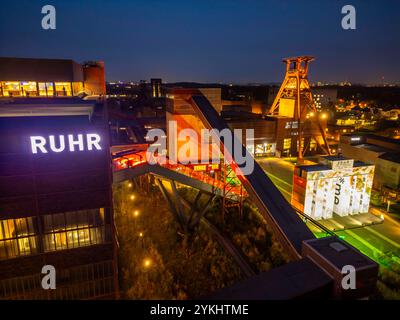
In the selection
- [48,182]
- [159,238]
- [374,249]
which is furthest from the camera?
[159,238]

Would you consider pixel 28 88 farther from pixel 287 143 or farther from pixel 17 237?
pixel 287 143

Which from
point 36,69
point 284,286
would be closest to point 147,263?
point 284,286

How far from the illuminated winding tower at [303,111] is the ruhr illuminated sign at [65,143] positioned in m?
33.5

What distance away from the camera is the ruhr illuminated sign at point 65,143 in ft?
41.3

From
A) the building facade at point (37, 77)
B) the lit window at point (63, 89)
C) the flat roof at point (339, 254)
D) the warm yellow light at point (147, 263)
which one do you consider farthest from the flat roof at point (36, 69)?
the flat roof at point (339, 254)

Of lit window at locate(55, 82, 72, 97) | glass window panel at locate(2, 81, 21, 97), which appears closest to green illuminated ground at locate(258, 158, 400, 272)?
lit window at locate(55, 82, 72, 97)

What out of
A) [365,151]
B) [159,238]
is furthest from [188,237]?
[365,151]

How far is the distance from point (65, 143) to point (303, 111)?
123 ft

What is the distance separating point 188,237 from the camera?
74.2 feet

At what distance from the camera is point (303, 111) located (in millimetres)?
42500

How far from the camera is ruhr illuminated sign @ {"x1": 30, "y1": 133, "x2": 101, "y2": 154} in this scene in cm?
1260

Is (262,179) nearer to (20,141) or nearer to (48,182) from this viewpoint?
(48,182)

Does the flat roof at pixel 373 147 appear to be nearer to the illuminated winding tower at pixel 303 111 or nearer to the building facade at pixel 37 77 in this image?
the illuminated winding tower at pixel 303 111

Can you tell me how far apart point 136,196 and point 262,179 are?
1490cm
